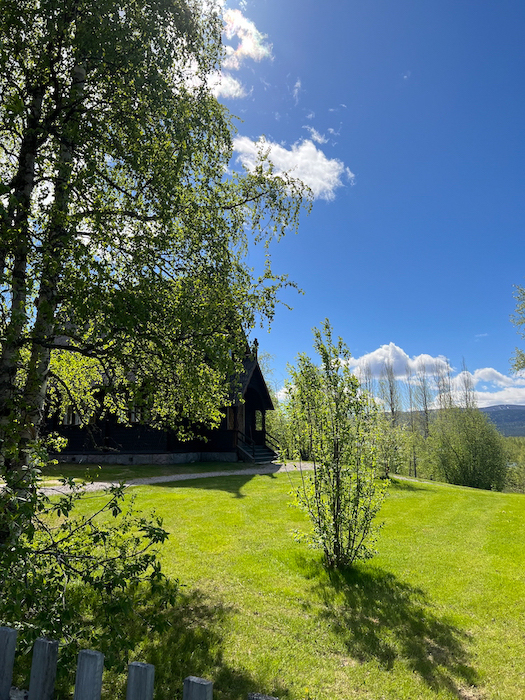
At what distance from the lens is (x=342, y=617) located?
494 cm

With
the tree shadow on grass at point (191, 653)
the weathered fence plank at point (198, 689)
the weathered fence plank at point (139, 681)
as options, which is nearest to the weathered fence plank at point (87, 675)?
the weathered fence plank at point (139, 681)

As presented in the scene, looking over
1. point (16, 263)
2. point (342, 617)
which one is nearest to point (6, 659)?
point (16, 263)

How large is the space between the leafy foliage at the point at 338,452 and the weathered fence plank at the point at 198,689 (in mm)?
4542

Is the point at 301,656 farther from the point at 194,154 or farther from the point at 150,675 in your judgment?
the point at 194,154

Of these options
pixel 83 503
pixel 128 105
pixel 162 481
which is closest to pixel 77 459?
pixel 162 481

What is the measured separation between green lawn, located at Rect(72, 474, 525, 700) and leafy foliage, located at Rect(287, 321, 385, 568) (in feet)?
2.08

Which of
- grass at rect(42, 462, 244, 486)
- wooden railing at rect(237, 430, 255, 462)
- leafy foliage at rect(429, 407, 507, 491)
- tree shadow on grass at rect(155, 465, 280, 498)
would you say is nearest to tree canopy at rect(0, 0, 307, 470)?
tree shadow on grass at rect(155, 465, 280, 498)

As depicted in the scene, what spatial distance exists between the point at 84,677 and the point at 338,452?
188 inches

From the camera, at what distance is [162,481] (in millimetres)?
15508

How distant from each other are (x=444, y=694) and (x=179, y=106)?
6.79 meters

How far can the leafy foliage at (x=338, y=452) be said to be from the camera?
20.6 feet

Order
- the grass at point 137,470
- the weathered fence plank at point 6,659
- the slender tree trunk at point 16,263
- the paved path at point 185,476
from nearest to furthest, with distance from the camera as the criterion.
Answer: the weathered fence plank at point 6,659, the slender tree trunk at point 16,263, the paved path at point 185,476, the grass at point 137,470

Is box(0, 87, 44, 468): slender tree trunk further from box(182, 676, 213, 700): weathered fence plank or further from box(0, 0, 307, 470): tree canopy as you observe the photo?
box(182, 676, 213, 700): weathered fence plank

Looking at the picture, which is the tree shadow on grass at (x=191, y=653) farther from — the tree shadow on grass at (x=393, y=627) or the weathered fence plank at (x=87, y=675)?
the tree shadow on grass at (x=393, y=627)
